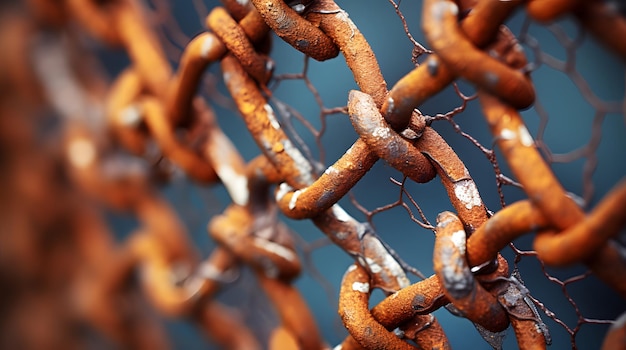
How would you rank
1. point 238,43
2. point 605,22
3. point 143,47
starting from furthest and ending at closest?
point 143,47 < point 238,43 < point 605,22

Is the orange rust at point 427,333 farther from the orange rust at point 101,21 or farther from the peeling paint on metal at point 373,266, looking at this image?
the orange rust at point 101,21

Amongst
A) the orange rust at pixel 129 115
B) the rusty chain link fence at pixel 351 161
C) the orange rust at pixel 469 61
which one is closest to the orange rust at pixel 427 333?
the rusty chain link fence at pixel 351 161

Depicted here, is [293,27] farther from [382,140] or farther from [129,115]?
[129,115]

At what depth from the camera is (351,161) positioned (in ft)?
0.80

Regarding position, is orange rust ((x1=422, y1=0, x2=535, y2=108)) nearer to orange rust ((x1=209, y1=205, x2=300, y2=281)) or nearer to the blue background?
the blue background

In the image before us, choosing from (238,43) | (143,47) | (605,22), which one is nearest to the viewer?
(605,22)

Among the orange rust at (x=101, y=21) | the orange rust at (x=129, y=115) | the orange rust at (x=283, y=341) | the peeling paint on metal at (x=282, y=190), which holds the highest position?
the orange rust at (x=101, y=21)

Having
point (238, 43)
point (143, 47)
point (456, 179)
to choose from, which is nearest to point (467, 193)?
point (456, 179)

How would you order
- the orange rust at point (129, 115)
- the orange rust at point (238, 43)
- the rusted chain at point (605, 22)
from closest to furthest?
1. the rusted chain at point (605, 22)
2. the orange rust at point (238, 43)
3. the orange rust at point (129, 115)

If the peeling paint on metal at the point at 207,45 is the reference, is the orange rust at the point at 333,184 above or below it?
below

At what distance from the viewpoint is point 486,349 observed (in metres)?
0.28

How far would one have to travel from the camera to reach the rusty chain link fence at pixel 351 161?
0.65ft

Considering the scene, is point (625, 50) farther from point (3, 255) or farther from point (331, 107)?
point (3, 255)

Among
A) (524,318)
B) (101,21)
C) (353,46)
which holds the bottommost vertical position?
(524,318)
